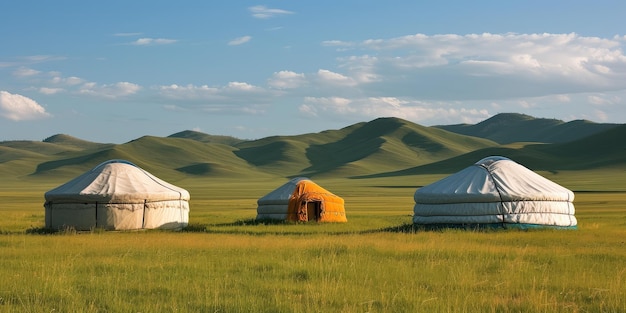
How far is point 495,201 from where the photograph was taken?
20141 mm

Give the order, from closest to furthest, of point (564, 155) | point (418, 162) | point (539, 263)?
point (539, 263) → point (564, 155) → point (418, 162)

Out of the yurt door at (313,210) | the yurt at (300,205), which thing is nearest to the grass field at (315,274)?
the yurt at (300,205)

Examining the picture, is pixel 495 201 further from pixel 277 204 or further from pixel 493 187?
pixel 277 204

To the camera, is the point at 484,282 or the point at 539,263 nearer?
the point at 484,282

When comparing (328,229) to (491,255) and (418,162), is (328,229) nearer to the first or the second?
(491,255)

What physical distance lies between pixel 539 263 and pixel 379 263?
253cm

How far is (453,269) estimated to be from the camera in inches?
448

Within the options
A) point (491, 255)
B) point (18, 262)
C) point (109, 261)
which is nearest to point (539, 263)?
point (491, 255)

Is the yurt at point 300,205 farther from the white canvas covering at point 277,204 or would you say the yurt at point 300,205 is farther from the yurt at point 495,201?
the yurt at point 495,201

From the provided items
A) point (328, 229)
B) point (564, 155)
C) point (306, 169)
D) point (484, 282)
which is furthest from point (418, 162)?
point (484, 282)

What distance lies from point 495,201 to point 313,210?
7957 millimetres

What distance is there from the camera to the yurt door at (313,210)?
86.7ft

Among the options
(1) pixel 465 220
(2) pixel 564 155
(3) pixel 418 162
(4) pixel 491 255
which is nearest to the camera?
(4) pixel 491 255

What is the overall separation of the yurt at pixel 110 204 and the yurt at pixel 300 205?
497 centimetres
